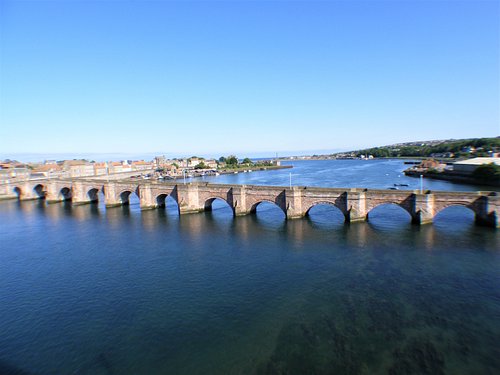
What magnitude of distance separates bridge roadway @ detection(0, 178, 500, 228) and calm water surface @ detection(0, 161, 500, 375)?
2392 millimetres

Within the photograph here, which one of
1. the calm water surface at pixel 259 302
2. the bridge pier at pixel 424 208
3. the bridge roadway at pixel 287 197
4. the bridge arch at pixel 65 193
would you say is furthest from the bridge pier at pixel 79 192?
the bridge pier at pixel 424 208

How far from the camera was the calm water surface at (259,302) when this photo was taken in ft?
49.4

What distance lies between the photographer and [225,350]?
15.8 m

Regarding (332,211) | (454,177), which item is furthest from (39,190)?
(454,177)

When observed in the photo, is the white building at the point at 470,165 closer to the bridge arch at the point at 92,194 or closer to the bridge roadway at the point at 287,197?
the bridge roadway at the point at 287,197

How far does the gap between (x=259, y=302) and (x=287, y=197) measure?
2266cm

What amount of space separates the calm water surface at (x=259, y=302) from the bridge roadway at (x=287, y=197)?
7.85ft

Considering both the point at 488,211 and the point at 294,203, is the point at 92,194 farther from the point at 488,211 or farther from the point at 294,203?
the point at 488,211

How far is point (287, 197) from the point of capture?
137 feet

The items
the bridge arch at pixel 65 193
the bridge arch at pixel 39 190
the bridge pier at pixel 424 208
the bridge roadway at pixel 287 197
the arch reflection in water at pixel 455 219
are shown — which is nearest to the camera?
the bridge roadway at pixel 287 197

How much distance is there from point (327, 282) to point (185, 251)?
15324mm

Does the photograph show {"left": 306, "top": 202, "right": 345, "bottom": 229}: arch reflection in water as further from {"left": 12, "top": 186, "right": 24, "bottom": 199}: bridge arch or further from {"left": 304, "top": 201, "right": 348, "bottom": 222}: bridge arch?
{"left": 12, "top": 186, "right": 24, "bottom": 199}: bridge arch

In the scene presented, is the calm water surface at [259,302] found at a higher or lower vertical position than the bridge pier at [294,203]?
lower

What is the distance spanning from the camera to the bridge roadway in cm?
3412
